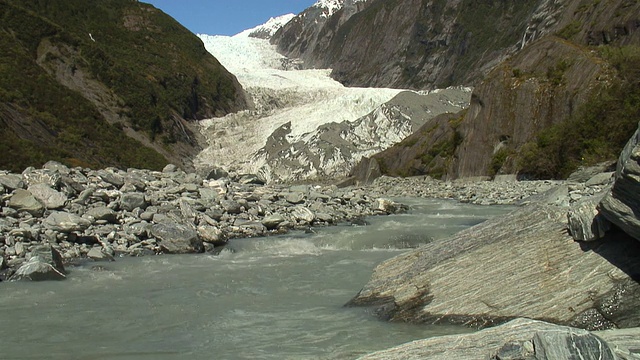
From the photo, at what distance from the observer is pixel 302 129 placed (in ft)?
199

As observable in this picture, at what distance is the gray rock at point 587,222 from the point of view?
17.0 feet

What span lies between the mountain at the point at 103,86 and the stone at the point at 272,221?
1170 cm

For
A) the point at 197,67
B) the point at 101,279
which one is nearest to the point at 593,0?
the point at 101,279

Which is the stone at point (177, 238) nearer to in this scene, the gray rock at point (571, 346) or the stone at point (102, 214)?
the stone at point (102, 214)

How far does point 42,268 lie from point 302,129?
52.4 meters

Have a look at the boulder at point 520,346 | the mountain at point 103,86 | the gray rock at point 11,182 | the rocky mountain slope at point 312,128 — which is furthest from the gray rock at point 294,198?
the rocky mountain slope at point 312,128

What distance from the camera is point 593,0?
1357 inches

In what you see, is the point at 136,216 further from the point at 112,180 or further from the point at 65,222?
the point at 112,180

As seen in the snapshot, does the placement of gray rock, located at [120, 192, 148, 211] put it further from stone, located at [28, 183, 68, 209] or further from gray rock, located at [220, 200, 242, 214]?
gray rock, located at [220, 200, 242, 214]

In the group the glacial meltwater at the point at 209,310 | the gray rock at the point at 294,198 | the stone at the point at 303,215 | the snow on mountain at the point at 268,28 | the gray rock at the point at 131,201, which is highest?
the snow on mountain at the point at 268,28

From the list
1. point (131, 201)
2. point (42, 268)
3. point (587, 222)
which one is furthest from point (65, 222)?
point (587, 222)

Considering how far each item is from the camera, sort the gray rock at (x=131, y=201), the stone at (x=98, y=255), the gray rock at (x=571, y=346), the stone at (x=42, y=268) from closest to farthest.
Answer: the gray rock at (x=571, y=346) < the stone at (x=42, y=268) < the stone at (x=98, y=255) < the gray rock at (x=131, y=201)

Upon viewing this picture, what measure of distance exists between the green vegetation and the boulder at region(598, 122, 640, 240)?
19.8 meters

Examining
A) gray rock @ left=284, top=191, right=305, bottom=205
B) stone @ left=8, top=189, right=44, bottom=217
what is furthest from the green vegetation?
stone @ left=8, top=189, right=44, bottom=217
